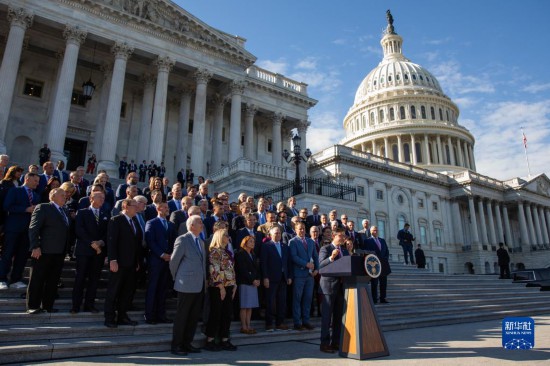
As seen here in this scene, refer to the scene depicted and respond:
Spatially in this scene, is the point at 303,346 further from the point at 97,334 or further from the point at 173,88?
the point at 173,88

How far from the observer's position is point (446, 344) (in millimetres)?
7484

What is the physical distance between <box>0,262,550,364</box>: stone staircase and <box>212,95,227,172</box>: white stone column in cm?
1996

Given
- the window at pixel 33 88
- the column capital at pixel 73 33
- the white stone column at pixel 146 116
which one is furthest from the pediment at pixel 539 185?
the window at pixel 33 88

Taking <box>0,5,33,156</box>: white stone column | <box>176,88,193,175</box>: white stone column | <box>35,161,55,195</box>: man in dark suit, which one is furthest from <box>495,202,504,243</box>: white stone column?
<box>35,161,55,195</box>: man in dark suit

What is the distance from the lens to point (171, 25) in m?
29.0

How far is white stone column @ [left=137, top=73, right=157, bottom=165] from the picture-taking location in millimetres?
26812

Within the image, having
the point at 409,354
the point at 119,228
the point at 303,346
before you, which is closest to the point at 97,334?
the point at 119,228

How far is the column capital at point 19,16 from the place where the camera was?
22.7 m

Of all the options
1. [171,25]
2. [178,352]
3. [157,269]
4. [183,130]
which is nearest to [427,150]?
[183,130]

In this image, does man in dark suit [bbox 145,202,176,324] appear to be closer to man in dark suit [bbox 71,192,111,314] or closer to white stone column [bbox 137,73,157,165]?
man in dark suit [bbox 71,192,111,314]

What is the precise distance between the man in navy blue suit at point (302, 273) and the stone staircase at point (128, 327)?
409 mm

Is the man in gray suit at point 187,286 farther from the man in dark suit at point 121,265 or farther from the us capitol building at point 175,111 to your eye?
the us capitol building at point 175,111

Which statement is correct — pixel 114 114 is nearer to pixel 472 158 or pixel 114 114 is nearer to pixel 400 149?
pixel 400 149

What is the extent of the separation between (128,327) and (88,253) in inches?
61.6
